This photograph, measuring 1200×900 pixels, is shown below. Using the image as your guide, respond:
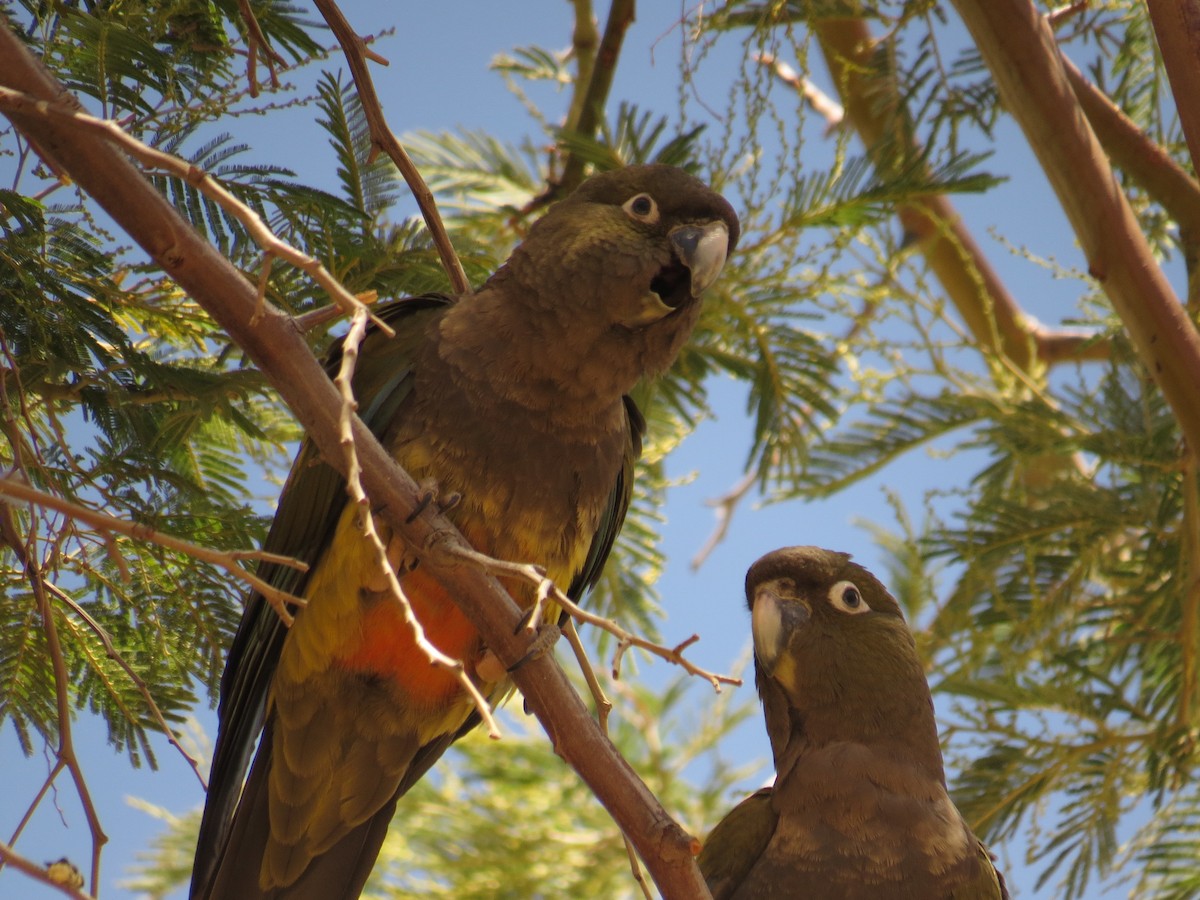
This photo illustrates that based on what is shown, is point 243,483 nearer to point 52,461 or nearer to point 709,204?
point 52,461

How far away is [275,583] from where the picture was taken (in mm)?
2658

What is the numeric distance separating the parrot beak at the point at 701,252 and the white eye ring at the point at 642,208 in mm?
89

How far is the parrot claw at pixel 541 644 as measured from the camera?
1974 millimetres

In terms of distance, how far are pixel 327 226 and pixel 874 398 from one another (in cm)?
196

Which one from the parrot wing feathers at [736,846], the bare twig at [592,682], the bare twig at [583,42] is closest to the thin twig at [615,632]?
the bare twig at [592,682]

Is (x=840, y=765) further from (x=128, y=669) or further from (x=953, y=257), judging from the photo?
(x=953, y=257)

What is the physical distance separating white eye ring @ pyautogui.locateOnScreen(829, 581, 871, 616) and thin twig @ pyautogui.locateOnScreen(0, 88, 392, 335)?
1.66m

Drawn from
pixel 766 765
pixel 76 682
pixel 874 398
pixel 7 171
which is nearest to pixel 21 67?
pixel 7 171

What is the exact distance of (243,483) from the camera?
9.05ft

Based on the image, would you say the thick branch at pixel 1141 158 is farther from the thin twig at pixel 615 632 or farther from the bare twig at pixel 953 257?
the thin twig at pixel 615 632

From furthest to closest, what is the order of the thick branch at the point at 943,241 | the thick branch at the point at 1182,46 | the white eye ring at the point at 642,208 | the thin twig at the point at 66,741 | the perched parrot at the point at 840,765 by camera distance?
the thick branch at the point at 943,241 < the white eye ring at the point at 642,208 < the perched parrot at the point at 840,765 < the thick branch at the point at 1182,46 < the thin twig at the point at 66,741

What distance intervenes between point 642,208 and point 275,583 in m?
1.19

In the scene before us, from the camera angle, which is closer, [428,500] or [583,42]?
[428,500]

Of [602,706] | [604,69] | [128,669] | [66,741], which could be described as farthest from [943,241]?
[66,741]
